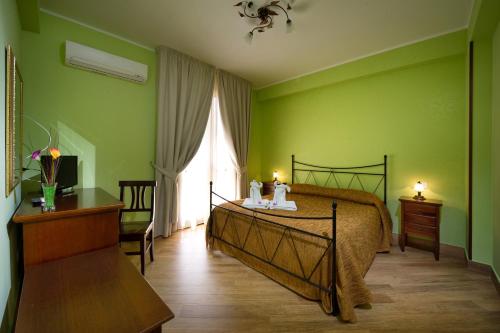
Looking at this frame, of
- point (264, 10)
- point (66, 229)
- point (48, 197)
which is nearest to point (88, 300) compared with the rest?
point (66, 229)

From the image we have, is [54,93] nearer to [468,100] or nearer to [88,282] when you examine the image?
[88,282]

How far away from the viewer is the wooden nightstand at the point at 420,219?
278 centimetres

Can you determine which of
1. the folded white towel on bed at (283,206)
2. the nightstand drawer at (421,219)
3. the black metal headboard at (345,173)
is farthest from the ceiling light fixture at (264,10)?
the nightstand drawer at (421,219)

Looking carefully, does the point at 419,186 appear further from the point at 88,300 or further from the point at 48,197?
the point at 48,197

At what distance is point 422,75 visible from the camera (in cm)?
314

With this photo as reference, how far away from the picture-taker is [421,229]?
2.89 meters

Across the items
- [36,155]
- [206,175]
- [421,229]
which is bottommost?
[421,229]

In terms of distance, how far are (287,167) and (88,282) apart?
3.94 m

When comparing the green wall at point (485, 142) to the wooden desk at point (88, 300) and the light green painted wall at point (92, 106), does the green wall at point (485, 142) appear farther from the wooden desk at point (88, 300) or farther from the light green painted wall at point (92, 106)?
the light green painted wall at point (92, 106)

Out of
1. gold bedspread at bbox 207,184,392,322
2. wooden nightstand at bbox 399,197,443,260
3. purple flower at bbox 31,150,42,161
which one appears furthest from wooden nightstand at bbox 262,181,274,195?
purple flower at bbox 31,150,42,161

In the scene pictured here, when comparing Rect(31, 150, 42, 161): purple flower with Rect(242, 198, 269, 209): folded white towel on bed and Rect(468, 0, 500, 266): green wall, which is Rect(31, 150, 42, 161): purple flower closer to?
Rect(242, 198, 269, 209): folded white towel on bed

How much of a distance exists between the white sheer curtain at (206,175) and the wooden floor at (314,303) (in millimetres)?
1135

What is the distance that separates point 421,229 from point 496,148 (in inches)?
46.9

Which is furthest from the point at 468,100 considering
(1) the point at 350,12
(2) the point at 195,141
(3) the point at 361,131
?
(2) the point at 195,141
